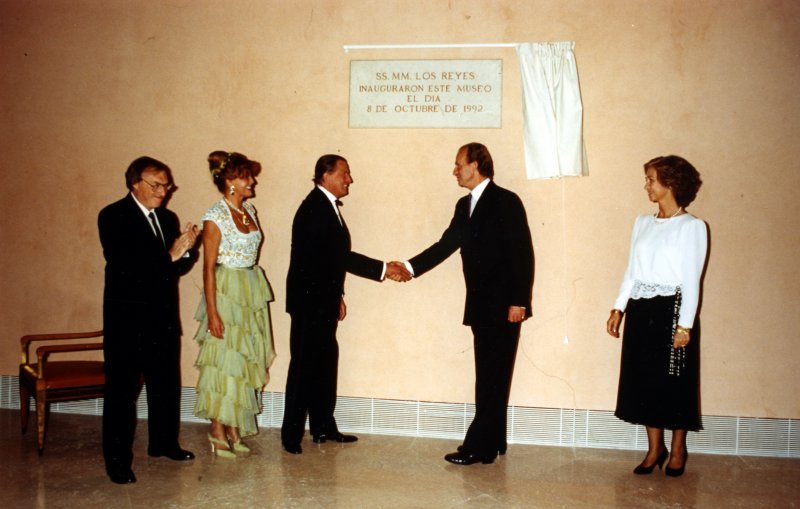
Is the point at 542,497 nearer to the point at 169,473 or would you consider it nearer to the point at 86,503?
the point at 169,473

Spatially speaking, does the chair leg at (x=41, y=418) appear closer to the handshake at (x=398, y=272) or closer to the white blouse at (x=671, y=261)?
the handshake at (x=398, y=272)

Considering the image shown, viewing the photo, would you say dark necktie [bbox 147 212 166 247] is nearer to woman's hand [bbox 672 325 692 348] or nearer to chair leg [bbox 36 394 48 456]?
chair leg [bbox 36 394 48 456]

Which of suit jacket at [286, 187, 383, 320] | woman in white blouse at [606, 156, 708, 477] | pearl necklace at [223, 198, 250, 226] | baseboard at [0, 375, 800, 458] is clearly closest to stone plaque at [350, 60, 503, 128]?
suit jacket at [286, 187, 383, 320]

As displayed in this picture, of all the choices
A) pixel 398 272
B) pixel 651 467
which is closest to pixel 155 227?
pixel 398 272

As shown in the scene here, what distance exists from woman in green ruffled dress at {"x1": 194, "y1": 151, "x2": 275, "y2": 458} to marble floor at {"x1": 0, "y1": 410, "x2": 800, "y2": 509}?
1.09 feet

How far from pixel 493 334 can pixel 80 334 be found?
2777mm

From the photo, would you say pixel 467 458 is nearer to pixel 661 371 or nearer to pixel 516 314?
pixel 516 314

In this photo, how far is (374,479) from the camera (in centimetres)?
378

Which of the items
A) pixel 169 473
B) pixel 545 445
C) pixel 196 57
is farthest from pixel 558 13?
pixel 169 473

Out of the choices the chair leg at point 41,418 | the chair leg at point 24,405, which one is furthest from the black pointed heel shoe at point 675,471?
the chair leg at point 24,405

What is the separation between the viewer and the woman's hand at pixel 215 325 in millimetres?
4012

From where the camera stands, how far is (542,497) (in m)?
3.54

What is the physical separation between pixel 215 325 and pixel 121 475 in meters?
0.95

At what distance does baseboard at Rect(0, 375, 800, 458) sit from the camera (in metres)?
4.42
